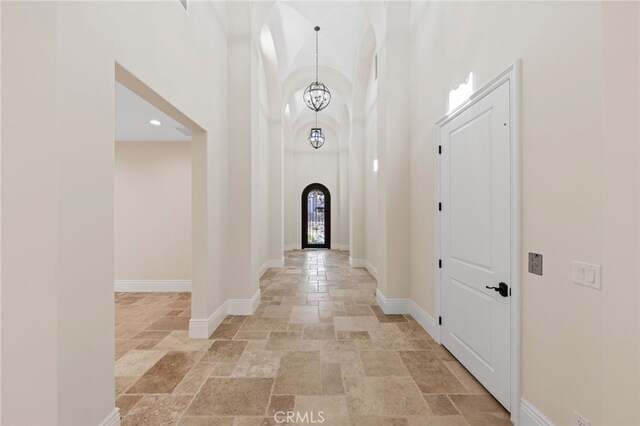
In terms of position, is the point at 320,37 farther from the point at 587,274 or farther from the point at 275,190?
the point at 587,274

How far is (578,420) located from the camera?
1500 millimetres

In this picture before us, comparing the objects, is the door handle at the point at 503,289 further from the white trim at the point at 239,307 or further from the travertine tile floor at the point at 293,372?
the white trim at the point at 239,307

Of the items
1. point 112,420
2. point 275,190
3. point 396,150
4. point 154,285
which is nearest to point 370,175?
point 275,190

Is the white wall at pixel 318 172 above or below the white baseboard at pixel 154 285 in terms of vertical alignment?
above

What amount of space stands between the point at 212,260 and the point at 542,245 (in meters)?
3.10

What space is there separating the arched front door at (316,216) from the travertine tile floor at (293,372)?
8134 millimetres

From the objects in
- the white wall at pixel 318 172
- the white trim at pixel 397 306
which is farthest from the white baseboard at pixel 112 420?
the white wall at pixel 318 172

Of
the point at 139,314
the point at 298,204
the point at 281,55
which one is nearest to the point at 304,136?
the point at 298,204

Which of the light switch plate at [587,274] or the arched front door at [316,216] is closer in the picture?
the light switch plate at [587,274]

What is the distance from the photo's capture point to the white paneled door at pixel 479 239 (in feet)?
6.70

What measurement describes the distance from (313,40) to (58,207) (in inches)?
257

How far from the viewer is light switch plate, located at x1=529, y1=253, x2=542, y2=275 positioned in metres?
1.75

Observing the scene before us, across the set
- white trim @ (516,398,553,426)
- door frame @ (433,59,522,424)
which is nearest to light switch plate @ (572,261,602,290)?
door frame @ (433,59,522,424)

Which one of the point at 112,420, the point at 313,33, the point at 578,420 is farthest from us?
the point at 313,33
